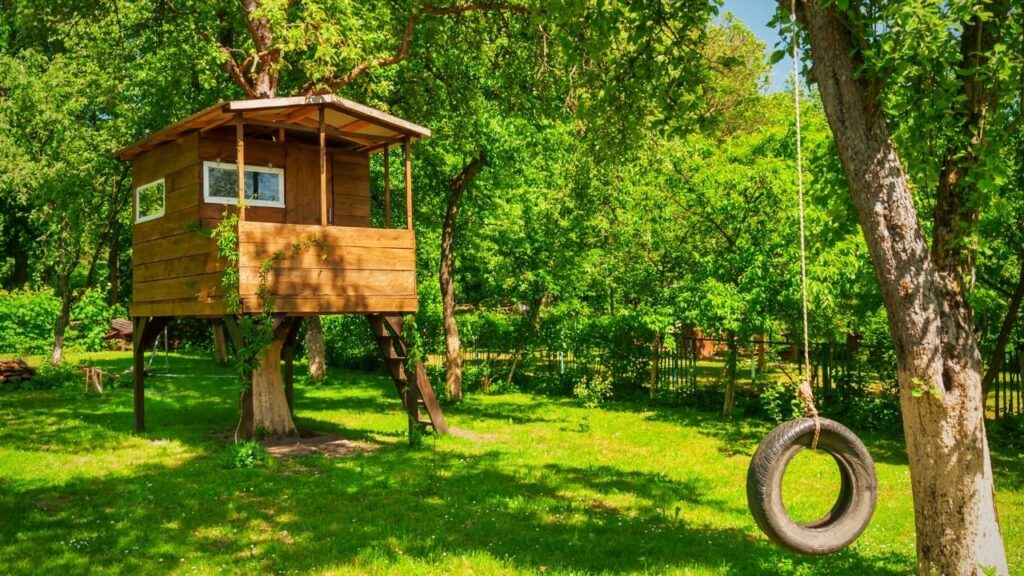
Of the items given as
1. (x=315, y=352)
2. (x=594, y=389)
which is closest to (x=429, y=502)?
(x=594, y=389)

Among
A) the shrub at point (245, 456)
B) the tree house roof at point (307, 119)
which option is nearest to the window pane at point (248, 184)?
the tree house roof at point (307, 119)

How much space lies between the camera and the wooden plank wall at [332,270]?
37.8 ft

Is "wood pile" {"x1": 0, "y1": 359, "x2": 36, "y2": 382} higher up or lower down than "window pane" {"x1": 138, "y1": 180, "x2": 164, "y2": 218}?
lower down

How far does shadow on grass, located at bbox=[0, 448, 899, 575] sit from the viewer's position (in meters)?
7.03

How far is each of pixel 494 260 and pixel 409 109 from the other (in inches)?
184

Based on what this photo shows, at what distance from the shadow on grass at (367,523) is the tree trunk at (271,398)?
207cm

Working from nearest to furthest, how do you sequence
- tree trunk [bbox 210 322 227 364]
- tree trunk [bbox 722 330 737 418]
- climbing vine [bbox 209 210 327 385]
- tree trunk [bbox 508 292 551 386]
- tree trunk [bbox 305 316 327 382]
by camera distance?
climbing vine [bbox 209 210 327 385] < tree trunk [bbox 722 330 737 418] < tree trunk [bbox 508 292 551 386] < tree trunk [bbox 305 316 327 382] < tree trunk [bbox 210 322 227 364]

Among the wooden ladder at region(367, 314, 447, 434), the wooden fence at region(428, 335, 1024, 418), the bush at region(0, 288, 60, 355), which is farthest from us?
the bush at region(0, 288, 60, 355)

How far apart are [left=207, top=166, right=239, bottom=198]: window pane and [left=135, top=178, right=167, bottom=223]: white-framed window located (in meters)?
1.24

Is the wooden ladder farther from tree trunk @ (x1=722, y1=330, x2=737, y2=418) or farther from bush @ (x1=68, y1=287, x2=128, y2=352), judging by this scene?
bush @ (x1=68, y1=287, x2=128, y2=352)

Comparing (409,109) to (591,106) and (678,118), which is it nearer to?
(591,106)

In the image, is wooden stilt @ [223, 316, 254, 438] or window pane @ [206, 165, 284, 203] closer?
wooden stilt @ [223, 316, 254, 438]

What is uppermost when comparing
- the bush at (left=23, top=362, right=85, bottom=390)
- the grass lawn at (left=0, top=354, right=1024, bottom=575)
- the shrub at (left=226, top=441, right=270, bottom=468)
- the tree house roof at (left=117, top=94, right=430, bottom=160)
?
the tree house roof at (left=117, top=94, right=430, bottom=160)

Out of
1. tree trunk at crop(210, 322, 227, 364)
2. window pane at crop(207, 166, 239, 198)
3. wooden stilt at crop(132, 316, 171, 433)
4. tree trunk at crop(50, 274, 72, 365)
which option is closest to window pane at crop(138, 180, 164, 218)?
window pane at crop(207, 166, 239, 198)
